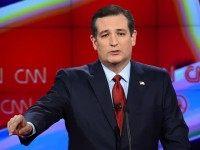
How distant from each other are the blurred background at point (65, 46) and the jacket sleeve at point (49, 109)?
172 cm

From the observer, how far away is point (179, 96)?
3.68 meters

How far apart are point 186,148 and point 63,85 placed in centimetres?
54

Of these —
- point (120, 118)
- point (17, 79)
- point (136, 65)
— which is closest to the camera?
point (120, 118)

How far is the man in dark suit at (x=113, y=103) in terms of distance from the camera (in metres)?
1.73

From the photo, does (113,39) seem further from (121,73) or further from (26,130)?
(26,130)

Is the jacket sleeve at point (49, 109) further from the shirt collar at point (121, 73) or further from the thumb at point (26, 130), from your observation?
the shirt collar at point (121, 73)

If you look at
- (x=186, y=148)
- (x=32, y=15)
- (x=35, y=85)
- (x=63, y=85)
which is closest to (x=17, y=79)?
(x=35, y=85)

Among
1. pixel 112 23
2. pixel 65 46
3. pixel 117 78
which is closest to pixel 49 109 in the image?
pixel 117 78

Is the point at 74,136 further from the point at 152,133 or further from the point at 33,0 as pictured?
the point at 33,0

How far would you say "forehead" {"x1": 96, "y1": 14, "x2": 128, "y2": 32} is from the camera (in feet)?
5.91

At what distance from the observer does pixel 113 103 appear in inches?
69.7

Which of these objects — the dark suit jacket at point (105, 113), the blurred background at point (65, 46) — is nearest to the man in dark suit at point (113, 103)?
the dark suit jacket at point (105, 113)

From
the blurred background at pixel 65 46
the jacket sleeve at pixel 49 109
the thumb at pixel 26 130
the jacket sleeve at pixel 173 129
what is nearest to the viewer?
the thumb at pixel 26 130

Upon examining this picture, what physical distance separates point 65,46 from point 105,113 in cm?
191
